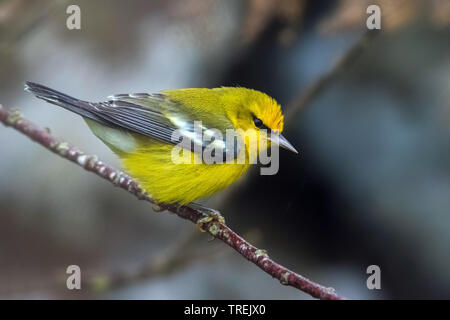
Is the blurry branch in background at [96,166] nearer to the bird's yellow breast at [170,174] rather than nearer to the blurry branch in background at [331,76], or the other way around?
the bird's yellow breast at [170,174]

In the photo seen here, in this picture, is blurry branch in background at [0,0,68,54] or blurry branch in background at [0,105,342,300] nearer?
blurry branch in background at [0,105,342,300]

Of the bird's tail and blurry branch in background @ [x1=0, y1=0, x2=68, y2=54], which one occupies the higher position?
blurry branch in background @ [x1=0, y1=0, x2=68, y2=54]

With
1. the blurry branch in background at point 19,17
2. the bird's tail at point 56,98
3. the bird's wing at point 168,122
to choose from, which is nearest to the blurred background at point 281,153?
the blurry branch in background at point 19,17

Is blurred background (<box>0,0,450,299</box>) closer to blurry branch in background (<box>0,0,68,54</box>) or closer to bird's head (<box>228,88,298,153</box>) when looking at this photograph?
blurry branch in background (<box>0,0,68,54</box>)

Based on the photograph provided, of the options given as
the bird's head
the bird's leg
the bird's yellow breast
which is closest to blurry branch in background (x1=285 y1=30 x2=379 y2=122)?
the bird's head

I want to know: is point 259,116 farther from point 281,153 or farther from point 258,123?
point 281,153

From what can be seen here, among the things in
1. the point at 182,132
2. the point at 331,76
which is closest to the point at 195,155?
the point at 182,132
